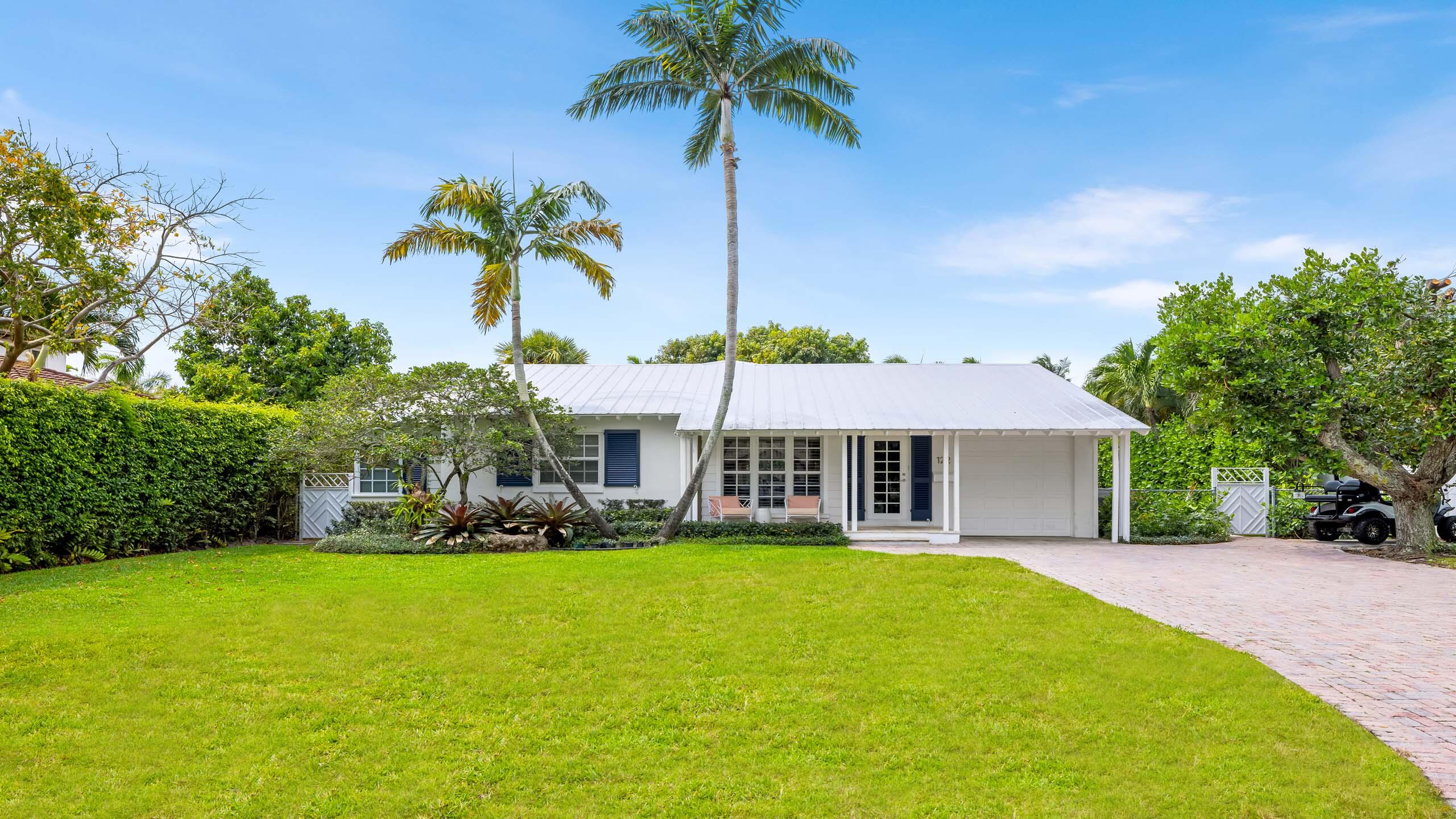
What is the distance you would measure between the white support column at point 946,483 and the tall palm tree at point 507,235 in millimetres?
7035

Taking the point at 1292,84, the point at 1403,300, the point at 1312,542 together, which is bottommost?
the point at 1312,542

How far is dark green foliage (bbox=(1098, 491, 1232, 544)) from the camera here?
15.8m

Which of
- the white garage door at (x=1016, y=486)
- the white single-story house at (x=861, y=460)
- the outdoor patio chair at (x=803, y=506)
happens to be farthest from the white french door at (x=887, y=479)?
the outdoor patio chair at (x=803, y=506)

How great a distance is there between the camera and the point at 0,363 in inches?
524

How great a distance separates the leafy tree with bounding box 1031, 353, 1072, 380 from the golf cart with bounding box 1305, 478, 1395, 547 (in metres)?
16.4

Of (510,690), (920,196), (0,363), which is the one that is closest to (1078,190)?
(920,196)

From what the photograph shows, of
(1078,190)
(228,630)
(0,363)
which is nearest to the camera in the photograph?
(228,630)

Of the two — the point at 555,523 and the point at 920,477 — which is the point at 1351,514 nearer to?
the point at 920,477

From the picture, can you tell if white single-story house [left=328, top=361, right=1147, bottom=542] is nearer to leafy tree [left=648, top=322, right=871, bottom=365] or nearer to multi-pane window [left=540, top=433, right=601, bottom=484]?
multi-pane window [left=540, top=433, right=601, bottom=484]

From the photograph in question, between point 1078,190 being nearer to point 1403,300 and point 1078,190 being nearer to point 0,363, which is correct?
point 1403,300

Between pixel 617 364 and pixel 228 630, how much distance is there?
13815 mm

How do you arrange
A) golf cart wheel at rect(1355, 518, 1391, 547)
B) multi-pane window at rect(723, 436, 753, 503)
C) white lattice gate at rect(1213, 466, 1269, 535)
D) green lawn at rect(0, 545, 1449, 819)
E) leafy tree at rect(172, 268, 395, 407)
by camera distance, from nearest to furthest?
1. green lawn at rect(0, 545, 1449, 819)
2. golf cart wheel at rect(1355, 518, 1391, 547)
3. multi-pane window at rect(723, 436, 753, 503)
4. white lattice gate at rect(1213, 466, 1269, 535)
5. leafy tree at rect(172, 268, 395, 407)

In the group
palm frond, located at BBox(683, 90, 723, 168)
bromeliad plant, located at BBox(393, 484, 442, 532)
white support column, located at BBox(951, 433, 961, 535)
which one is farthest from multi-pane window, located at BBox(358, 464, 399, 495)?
white support column, located at BBox(951, 433, 961, 535)

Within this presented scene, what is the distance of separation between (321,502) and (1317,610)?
17573 millimetres
